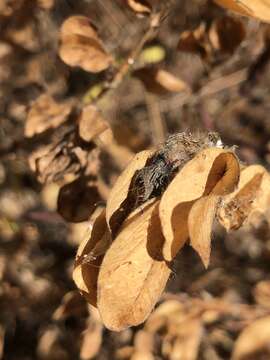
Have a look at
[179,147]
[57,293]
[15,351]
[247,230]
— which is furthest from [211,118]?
[179,147]

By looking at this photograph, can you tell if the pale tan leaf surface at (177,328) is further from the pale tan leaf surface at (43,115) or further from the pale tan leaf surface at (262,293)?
the pale tan leaf surface at (43,115)

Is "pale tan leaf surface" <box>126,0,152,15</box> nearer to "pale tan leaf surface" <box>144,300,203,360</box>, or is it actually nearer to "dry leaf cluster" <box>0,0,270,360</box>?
"dry leaf cluster" <box>0,0,270,360</box>

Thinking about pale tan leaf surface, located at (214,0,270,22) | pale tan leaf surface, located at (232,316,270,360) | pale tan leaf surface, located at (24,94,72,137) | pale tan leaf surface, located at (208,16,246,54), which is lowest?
pale tan leaf surface, located at (232,316,270,360)

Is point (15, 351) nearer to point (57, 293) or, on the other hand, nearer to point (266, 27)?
point (57, 293)

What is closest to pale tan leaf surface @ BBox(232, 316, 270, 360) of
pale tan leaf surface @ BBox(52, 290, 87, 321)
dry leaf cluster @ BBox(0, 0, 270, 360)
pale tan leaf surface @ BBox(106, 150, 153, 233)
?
dry leaf cluster @ BBox(0, 0, 270, 360)

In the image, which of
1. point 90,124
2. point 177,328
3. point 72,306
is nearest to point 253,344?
point 177,328

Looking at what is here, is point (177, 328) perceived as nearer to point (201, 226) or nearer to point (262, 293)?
point (262, 293)
